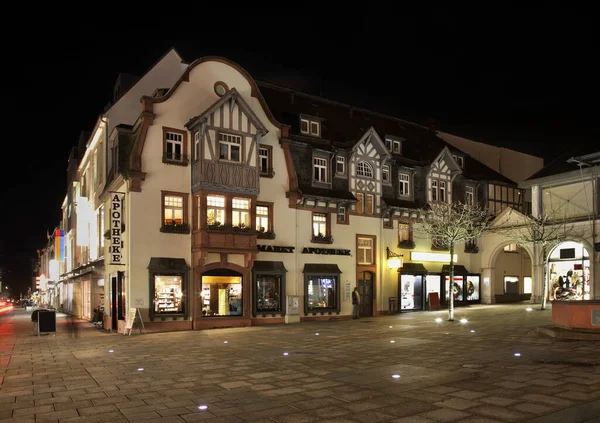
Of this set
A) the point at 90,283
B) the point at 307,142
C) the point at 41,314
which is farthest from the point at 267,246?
the point at 90,283

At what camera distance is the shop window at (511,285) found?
40612mm

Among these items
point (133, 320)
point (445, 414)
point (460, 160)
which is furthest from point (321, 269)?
point (445, 414)

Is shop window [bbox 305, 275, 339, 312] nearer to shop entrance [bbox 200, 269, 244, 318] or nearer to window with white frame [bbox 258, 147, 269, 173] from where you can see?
shop entrance [bbox 200, 269, 244, 318]

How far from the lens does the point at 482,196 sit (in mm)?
39781

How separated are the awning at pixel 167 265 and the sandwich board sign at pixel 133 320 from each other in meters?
2.08

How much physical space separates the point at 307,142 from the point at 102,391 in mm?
22219

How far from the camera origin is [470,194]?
39.3 m

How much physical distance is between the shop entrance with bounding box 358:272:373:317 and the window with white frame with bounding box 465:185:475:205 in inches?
421

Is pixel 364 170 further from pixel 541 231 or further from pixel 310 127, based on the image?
pixel 541 231

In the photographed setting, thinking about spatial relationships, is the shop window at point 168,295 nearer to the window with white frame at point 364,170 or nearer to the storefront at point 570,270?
the window with white frame at point 364,170

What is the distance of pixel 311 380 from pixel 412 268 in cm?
2391

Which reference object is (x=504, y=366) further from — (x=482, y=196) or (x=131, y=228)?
(x=482, y=196)

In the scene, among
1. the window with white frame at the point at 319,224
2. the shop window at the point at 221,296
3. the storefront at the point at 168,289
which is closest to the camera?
the storefront at the point at 168,289

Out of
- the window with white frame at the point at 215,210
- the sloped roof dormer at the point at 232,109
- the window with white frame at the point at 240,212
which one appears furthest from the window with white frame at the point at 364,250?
the window with white frame at the point at 215,210
